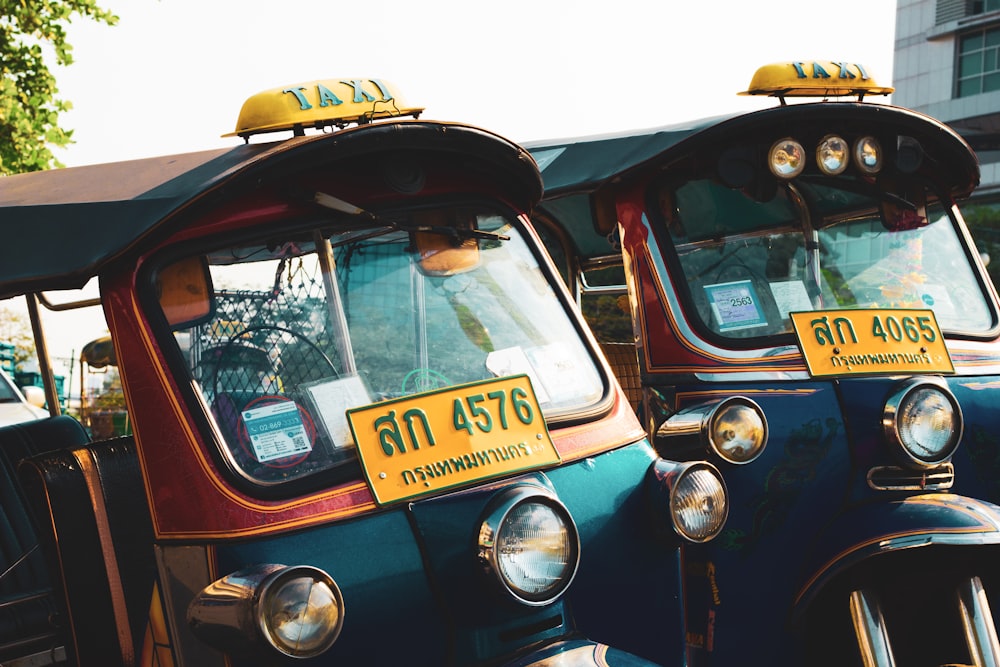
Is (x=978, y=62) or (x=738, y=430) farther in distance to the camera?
(x=978, y=62)

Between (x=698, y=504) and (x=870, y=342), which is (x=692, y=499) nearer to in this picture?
(x=698, y=504)

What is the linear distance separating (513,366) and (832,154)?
5.94 ft

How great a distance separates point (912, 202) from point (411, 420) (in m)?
2.60

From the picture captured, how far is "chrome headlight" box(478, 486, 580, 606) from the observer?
8.37 feet

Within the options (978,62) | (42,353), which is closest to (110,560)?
(42,353)

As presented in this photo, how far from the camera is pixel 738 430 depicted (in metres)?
3.71

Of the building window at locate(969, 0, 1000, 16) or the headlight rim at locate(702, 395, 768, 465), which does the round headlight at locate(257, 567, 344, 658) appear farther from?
the building window at locate(969, 0, 1000, 16)

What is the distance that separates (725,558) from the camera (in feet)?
12.4

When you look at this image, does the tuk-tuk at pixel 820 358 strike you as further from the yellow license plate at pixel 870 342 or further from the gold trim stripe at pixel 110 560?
the gold trim stripe at pixel 110 560

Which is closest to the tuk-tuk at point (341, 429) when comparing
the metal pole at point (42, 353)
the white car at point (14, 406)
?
the metal pole at point (42, 353)

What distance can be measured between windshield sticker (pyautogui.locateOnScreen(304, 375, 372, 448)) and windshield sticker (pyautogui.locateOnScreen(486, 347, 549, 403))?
1.34 ft

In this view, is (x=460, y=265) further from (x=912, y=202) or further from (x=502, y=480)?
(x=912, y=202)

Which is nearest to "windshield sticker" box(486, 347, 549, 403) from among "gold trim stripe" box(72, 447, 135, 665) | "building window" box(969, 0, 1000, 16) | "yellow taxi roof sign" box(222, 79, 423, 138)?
"yellow taxi roof sign" box(222, 79, 423, 138)

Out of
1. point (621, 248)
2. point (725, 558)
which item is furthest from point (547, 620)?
point (621, 248)
